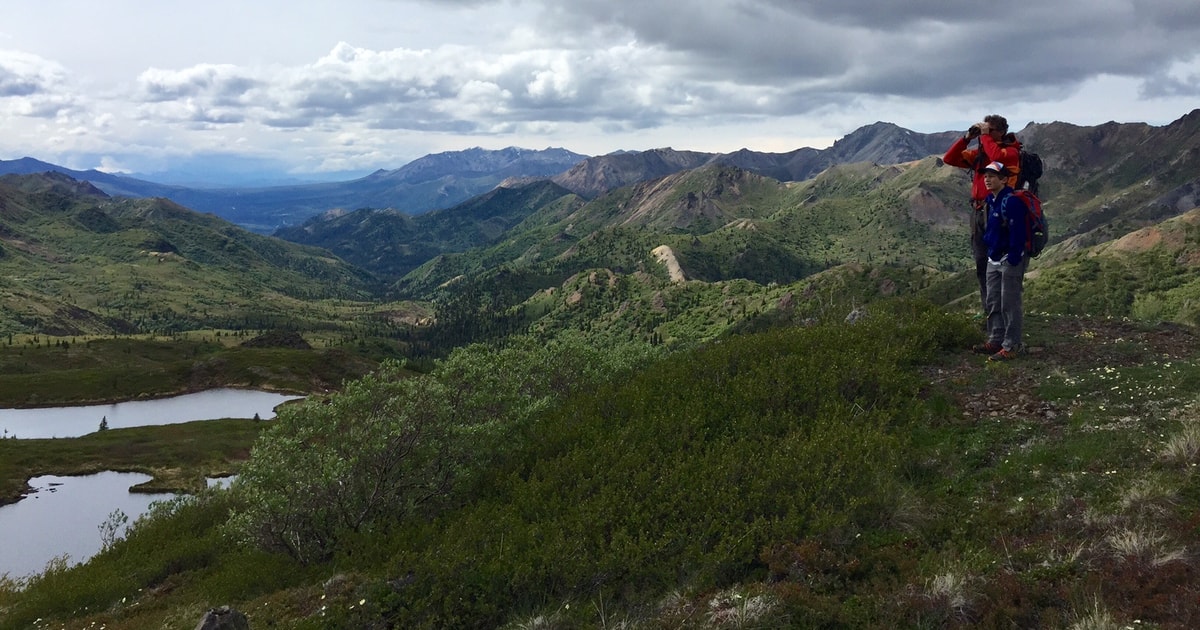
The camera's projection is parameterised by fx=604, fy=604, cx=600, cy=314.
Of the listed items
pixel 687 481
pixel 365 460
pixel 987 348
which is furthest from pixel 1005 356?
pixel 365 460

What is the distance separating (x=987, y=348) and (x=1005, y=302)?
90.0 inches

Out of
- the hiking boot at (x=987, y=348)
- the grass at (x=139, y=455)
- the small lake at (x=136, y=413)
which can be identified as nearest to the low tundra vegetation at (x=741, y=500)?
the hiking boot at (x=987, y=348)

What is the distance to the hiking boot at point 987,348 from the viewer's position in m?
21.3

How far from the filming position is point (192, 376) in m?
175

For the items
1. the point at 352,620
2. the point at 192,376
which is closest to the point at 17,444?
the point at 192,376

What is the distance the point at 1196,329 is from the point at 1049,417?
1271cm

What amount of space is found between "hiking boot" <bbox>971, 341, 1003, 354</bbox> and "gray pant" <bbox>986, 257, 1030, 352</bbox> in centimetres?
13

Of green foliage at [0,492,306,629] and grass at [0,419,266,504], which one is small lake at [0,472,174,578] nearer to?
grass at [0,419,266,504]

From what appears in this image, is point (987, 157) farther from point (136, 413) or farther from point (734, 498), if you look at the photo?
point (136, 413)

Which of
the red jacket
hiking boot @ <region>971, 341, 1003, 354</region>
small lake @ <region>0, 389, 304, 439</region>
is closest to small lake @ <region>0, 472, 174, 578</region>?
small lake @ <region>0, 389, 304, 439</region>

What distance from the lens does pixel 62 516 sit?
3231 inches

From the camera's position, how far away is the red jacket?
18.6 meters

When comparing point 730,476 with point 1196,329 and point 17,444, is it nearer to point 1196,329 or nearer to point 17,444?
point 1196,329

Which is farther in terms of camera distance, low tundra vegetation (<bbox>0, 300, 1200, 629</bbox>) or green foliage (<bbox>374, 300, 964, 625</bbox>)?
green foliage (<bbox>374, 300, 964, 625</bbox>)
